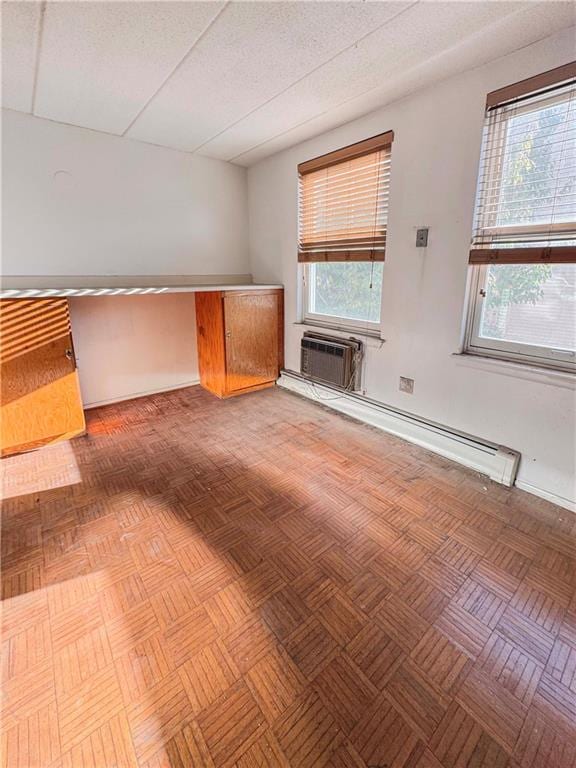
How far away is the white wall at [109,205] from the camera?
2.86 m

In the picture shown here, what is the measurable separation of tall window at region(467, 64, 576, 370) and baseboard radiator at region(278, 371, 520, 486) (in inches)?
25.9

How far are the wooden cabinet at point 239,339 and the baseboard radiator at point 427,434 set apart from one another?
1.81 feet

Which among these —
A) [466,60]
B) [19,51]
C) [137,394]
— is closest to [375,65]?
[466,60]

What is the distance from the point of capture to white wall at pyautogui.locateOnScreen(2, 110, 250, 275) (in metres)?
2.86

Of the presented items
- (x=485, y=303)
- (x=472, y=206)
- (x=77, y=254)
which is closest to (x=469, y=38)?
(x=472, y=206)

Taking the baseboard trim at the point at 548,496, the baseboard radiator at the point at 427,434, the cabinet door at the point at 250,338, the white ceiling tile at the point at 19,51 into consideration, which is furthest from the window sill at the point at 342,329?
the white ceiling tile at the point at 19,51

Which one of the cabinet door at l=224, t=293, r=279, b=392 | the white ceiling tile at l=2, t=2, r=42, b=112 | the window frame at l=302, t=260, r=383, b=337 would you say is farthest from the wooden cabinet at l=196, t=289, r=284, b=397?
the white ceiling tile at l=2, t=2, r=42, b=112

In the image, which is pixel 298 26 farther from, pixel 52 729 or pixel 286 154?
pixel 52 729

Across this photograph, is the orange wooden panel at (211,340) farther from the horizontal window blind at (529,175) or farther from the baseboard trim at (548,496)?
the baseboard trim at (548,496)

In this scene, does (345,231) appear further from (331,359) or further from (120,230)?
(120,230)

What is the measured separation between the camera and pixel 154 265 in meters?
3.65

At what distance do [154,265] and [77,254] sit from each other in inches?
27.8

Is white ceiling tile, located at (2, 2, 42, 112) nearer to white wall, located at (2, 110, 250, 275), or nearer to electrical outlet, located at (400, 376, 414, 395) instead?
white wall, located at (2, 110, 250, 275)

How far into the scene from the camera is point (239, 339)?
3717mm
